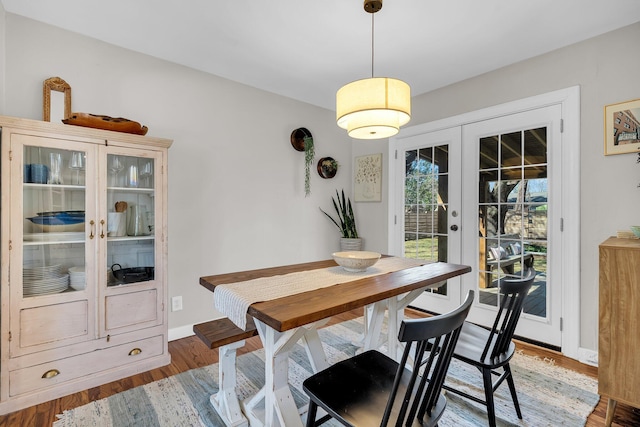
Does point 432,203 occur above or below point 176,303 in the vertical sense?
above

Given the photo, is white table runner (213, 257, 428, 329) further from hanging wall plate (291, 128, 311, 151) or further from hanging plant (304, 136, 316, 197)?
hanging wall plate (291, 128, 311, 151)

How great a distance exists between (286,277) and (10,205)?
161cm

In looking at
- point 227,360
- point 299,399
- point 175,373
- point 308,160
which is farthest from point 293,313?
point 308,160

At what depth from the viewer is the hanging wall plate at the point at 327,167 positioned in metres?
3.77

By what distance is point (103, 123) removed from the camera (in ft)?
6.75

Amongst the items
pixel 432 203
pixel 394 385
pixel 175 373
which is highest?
pixel 432 203

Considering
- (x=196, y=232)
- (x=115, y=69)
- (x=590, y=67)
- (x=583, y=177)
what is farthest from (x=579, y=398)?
(x=115, y=69)

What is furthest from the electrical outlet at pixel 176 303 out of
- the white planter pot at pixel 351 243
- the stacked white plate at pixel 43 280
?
the white planter pot at pixel 351 243

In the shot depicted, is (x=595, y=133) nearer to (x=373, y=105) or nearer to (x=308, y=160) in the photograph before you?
(x=373, y=105)

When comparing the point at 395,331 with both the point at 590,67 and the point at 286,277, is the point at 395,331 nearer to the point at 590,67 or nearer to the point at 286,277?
the point at 286,277

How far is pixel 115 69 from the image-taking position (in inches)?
94.5

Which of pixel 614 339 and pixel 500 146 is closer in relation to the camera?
pixel 614 339

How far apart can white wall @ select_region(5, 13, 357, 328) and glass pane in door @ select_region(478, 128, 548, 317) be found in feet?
5.85

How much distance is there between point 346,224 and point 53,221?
283 centimetres
